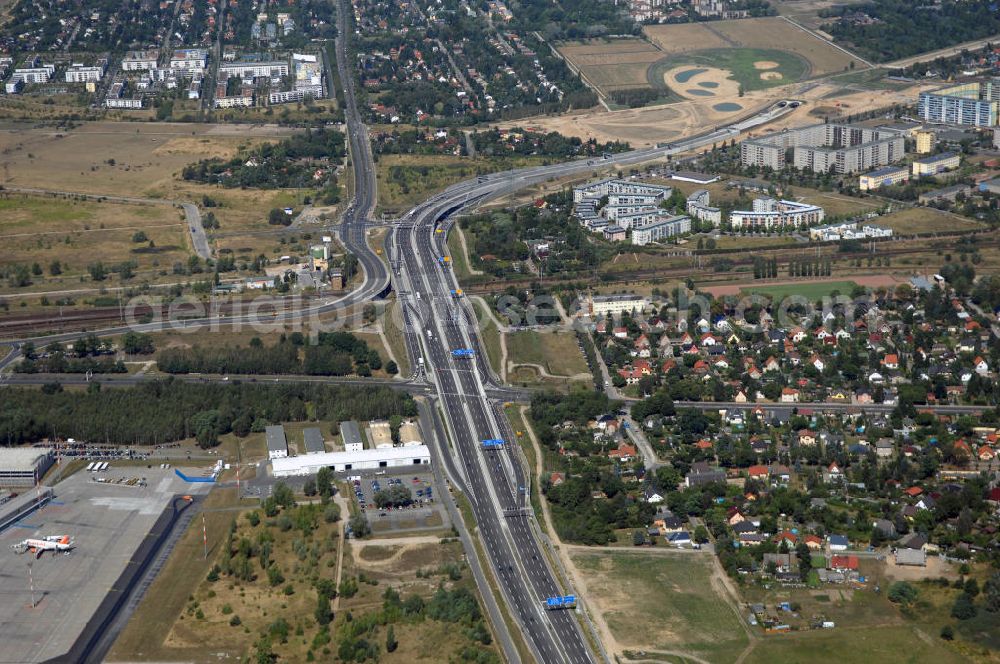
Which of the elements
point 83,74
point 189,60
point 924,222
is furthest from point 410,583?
point 189,60

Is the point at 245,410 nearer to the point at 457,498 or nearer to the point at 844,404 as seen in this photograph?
the point at 457,498

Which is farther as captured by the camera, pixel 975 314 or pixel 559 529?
pixel 975 314

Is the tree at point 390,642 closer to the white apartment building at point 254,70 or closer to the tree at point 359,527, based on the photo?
the tree at point 359,527

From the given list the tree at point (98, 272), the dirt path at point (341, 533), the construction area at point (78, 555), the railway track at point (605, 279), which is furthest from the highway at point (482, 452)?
the tree at point (98, 272)

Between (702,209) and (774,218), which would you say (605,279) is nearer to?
(702,209)

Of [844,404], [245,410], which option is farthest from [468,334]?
[844,404]

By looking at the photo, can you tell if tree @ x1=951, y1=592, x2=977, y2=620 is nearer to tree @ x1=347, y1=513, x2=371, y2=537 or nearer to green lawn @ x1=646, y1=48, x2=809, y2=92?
tree @ x1=347, y1=513, x2=371, y2=537
